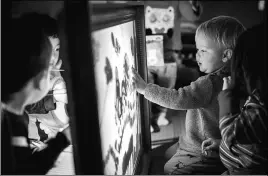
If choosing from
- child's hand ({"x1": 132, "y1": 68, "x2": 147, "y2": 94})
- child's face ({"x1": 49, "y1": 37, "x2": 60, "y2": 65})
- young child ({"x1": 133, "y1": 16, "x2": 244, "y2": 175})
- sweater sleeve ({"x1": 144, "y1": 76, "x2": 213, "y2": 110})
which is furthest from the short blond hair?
child's face ({"x1": 49, "y1": 37, "x2": 60, "y2": 65})

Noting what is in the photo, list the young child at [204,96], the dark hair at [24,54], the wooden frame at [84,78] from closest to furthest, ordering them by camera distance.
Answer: the wooden frame at [84,78] → the dark hair at [24,54] → the young child at [204,96]

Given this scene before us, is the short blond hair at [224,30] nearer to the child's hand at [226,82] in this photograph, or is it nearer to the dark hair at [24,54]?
the child's hand at [226,82]

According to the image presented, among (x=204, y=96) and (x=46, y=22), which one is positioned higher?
(x=46, y=22)

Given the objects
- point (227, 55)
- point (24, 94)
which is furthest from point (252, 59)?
point (24, 94)

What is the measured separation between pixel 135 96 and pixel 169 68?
0.16m

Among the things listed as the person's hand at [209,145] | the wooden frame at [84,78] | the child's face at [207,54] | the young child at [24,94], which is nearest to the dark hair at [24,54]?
the young child at [24,94]

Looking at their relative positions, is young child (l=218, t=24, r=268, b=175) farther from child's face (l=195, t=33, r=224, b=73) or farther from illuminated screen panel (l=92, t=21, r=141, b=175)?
illuminated screen panel (l=92, t=21, r=141, b=175)

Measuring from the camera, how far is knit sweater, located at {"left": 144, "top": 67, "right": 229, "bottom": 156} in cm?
79

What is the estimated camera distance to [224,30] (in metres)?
0.76

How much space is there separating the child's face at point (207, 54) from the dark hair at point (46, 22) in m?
0.43

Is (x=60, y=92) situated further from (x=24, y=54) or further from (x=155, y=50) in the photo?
(x=155, y=50)

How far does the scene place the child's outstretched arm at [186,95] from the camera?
0.79 metres

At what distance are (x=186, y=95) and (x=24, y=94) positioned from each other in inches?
19.2

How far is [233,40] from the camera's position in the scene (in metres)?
0.75
